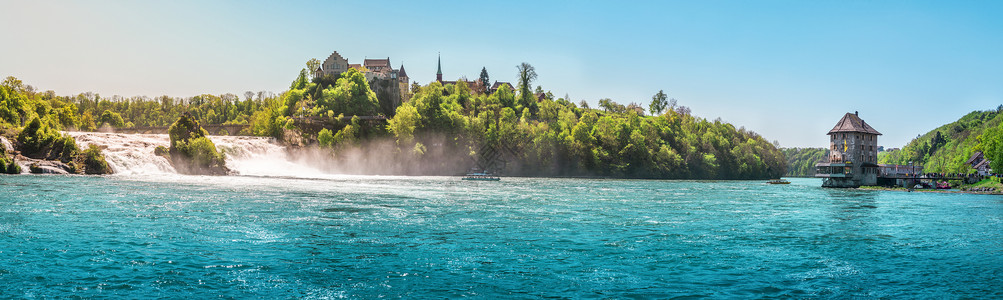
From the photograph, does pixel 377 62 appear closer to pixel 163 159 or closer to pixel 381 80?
pixel 381 80

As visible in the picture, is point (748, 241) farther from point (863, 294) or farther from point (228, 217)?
point (228, 217)

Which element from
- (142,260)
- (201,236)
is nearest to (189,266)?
(142,260)

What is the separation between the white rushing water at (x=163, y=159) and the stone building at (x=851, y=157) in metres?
83.3

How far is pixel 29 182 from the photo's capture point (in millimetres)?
52688

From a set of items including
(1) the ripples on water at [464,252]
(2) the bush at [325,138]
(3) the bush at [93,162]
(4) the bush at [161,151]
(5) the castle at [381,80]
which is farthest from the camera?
(5) the castle at [381,80]

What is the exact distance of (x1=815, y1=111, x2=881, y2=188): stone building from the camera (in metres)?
98.5

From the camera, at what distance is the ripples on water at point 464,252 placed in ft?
56.4

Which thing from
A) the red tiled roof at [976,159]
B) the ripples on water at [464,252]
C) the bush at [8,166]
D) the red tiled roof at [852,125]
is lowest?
the ripples on water at [464,252]

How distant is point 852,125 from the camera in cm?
10062

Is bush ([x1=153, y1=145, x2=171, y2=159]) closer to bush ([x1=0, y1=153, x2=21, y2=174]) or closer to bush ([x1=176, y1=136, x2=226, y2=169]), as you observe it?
bush ([x1=176, y1=136, x2=226, y2=169])

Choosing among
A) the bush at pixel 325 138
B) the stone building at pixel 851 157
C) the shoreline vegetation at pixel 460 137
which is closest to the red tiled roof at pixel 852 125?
the stone building at pixel 851 157

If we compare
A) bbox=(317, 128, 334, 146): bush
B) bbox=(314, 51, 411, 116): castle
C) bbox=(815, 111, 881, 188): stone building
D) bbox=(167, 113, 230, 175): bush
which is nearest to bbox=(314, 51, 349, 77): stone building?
bbox=(314, 51, 411, 116): castle

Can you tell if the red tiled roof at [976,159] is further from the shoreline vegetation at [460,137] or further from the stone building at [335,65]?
the stone building at [335,65]

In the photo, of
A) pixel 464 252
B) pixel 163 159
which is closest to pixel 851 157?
pixel 464 252
